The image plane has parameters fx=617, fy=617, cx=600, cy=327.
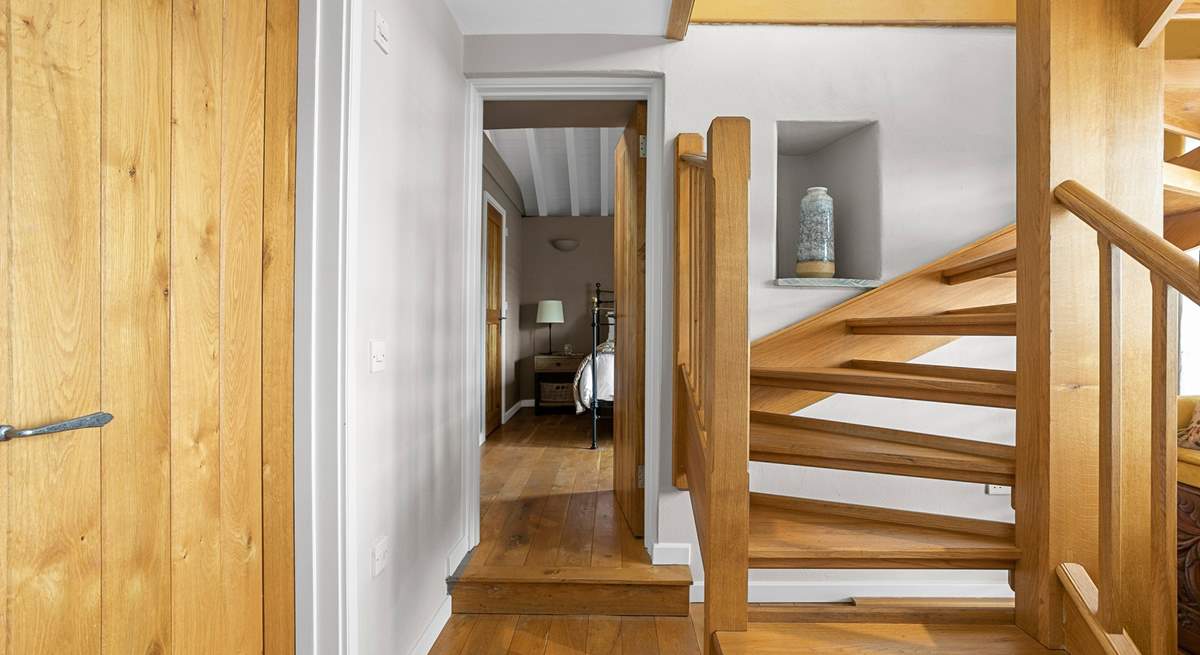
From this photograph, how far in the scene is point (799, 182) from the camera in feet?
10.4

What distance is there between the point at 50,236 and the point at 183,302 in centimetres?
28

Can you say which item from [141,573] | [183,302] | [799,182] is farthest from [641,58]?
[141,573]

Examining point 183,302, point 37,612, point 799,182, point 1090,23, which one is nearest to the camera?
point 37,612

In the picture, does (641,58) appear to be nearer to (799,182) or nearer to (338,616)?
(799,182)

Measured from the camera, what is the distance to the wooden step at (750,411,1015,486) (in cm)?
163

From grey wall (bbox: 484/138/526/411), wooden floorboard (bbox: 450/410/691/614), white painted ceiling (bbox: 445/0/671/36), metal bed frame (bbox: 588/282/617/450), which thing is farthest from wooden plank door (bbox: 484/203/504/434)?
white painted ceiling (bbox: 445/0/671/36)

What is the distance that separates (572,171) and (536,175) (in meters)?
0.40

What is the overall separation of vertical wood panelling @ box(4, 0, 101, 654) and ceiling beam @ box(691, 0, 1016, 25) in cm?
228

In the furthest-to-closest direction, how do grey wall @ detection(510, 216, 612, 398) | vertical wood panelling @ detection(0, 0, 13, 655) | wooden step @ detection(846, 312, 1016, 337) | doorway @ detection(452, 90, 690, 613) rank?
grey wall @ detection(510, 216, 612, 398)
doorway @ detection(452, 90, 690, 613)
wooden step @ detection(846, 312, 1016, 337)
vertical wood panelling @ detection(0, 0, 13, 655)

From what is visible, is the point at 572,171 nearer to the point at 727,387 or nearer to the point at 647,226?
the point at 647,226

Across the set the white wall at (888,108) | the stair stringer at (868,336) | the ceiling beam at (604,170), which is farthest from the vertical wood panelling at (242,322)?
the ceiling beam at (604,170)

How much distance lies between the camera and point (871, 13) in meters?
2.59

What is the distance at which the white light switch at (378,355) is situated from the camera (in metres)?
1.66

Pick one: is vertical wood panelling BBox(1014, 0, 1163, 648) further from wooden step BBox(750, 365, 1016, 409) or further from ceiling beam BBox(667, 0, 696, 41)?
ceiling beam BBox(667, 0, 696, 41)
